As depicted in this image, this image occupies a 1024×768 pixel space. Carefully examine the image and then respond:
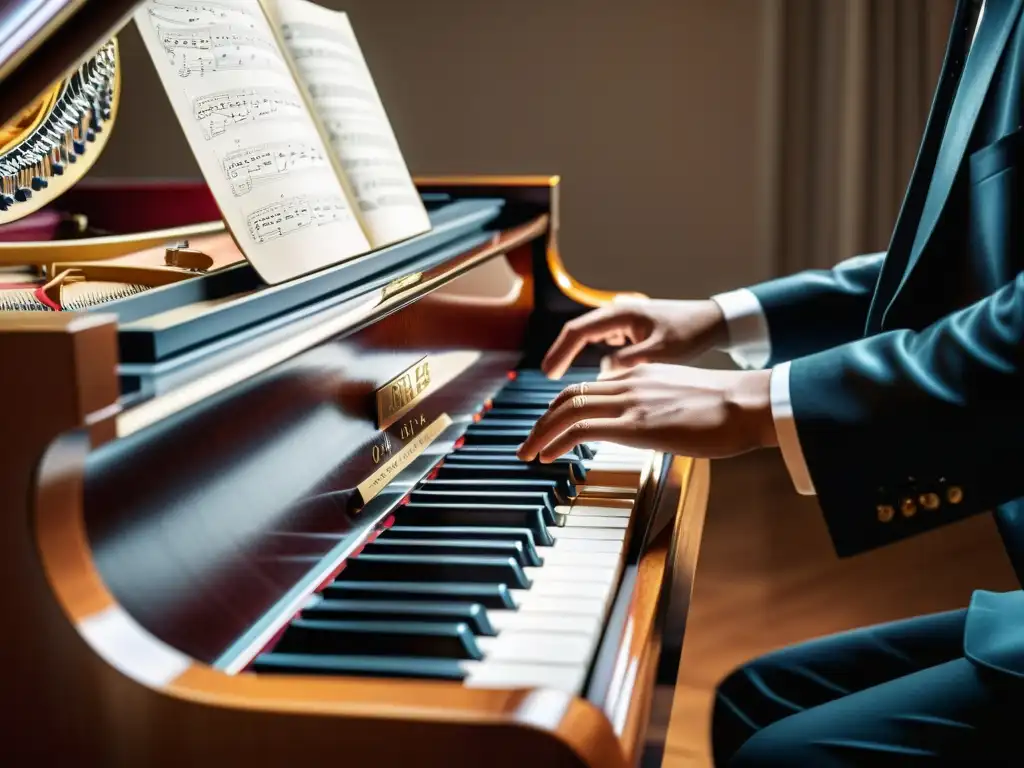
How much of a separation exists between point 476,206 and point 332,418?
0.97 m

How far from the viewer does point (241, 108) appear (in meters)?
1.19

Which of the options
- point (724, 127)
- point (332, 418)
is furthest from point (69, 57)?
point (724, 127)

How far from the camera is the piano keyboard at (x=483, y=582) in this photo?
2.90 ft

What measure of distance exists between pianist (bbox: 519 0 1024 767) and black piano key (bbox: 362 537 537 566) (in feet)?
0.37

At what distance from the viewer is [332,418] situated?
1164 millimetres

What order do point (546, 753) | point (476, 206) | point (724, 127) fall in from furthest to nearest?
point (724, 127), point (476, 206), point (546, 753)

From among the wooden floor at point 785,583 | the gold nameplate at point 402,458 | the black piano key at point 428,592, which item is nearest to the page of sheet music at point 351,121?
the gold nameplate at point 402,458

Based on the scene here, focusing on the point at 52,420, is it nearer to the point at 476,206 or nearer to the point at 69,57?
the point at 69,57

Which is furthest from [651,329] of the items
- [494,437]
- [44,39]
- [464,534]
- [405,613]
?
[44,39]

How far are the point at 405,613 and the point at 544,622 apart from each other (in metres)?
0.12

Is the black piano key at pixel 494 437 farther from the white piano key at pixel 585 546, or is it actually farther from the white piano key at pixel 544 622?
the white piano key at pixel 544 622

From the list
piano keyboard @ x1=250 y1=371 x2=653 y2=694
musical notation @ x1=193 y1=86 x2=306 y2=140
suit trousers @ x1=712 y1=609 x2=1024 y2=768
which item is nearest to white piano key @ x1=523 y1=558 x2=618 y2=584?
piano keyboard @ x1=250 y1=371 x2=653 y2=694

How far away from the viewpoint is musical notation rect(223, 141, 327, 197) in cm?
112

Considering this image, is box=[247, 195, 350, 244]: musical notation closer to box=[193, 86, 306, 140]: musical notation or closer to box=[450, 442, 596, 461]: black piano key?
box=[193, 86, 306, 140]: musical notation
